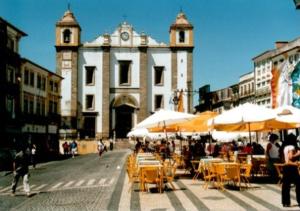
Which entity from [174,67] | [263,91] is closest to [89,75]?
[174,67]

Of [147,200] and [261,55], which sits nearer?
[147,200]

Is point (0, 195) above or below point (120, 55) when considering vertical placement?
below

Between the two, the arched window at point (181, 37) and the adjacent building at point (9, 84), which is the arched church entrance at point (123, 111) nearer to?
the arched window at point (181, 37)

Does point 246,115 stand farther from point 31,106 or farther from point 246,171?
point 31,106

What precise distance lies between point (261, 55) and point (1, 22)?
38373 mm

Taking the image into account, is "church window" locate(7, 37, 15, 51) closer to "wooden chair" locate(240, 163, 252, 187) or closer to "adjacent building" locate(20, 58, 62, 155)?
"adjacent building" locate(20, 58, 62, 155)

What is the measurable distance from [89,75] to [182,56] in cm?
1215

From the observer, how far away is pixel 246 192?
1457cm

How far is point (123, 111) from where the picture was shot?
70000 mm

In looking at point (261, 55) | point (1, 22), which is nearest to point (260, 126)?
point (1, 22)

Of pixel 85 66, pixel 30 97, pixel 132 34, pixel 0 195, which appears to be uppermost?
pixel 132 34

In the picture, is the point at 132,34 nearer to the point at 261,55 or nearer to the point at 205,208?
the point at 261,55

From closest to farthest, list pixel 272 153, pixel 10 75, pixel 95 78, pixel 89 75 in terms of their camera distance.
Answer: pixel 272 153
pixel 10 75
pixel 95 78
pixel 89 75

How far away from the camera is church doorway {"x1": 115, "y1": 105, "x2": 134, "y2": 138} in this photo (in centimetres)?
6988
